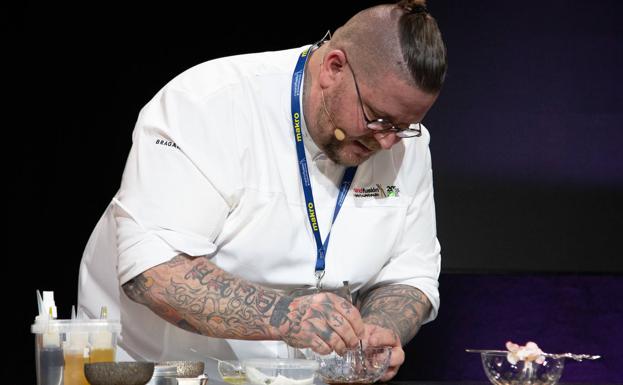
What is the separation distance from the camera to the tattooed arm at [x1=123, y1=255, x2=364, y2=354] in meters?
1.92

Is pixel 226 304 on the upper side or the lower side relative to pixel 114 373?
lower

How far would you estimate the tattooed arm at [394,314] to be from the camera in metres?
2.06

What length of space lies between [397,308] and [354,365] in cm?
36

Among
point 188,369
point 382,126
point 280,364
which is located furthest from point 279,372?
point 382,126

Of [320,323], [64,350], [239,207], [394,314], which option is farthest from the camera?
[394,314]

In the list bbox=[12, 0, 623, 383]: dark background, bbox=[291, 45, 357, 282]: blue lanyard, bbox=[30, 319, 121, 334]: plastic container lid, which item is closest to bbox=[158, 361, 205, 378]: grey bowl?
bbox=[30, 319, 121, 334]: plastic container lid

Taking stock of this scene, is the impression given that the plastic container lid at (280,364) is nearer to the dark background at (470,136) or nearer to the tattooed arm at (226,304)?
the tattooed arm at (226,304)

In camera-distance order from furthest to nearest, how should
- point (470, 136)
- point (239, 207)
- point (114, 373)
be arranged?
point (470, 136)
point (239, 207)
point (114, 373)

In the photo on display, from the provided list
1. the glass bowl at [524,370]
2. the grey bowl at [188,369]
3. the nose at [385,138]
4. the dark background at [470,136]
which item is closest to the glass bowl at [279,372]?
the grey bowl at [188,369]

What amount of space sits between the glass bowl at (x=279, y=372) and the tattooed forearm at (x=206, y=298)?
0.24 metres

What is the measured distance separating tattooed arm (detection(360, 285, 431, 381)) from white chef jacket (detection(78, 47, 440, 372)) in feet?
0.11

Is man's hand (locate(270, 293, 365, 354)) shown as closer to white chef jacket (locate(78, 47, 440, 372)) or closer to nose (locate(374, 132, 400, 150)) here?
white chef jacket (locate(78, 47, 440, 372))

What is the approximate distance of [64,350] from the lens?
60.9 inches

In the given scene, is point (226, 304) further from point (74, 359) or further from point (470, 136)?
point (470, 136)
